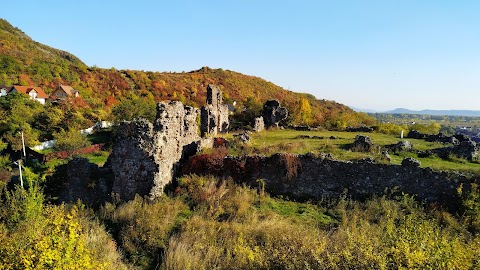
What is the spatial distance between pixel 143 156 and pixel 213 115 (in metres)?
11.8

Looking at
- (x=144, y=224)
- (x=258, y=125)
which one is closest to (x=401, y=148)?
(x=258, y=125)

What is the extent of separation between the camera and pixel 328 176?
1284cm

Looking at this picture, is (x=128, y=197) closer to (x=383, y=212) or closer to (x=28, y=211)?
(x=28, y=211)

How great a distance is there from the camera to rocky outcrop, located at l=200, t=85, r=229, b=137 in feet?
77.2

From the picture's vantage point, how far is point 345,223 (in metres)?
10.5

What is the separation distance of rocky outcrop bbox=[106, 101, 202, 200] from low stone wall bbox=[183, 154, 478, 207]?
1.67 meters

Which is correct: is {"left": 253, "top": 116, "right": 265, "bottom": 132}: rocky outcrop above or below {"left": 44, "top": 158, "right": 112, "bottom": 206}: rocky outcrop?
above

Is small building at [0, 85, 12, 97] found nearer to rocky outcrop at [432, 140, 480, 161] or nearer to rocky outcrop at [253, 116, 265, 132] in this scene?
rocky outcrop at [253, 116, 265, 132]

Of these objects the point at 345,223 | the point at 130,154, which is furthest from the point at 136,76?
the point at 345,223

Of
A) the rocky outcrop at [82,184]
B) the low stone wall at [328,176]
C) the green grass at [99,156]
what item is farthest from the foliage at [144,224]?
the green grass at [99,156]

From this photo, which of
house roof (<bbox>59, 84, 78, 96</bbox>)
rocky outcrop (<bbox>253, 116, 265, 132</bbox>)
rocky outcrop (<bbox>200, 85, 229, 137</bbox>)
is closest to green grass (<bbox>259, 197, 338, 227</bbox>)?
rocky outcrop (<bbox>200, 85, 229, 137</bbox>)

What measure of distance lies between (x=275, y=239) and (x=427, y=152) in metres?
9.69

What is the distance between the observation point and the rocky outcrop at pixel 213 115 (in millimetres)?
23531

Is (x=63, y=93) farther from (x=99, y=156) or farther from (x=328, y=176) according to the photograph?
(x=328, y=176)
